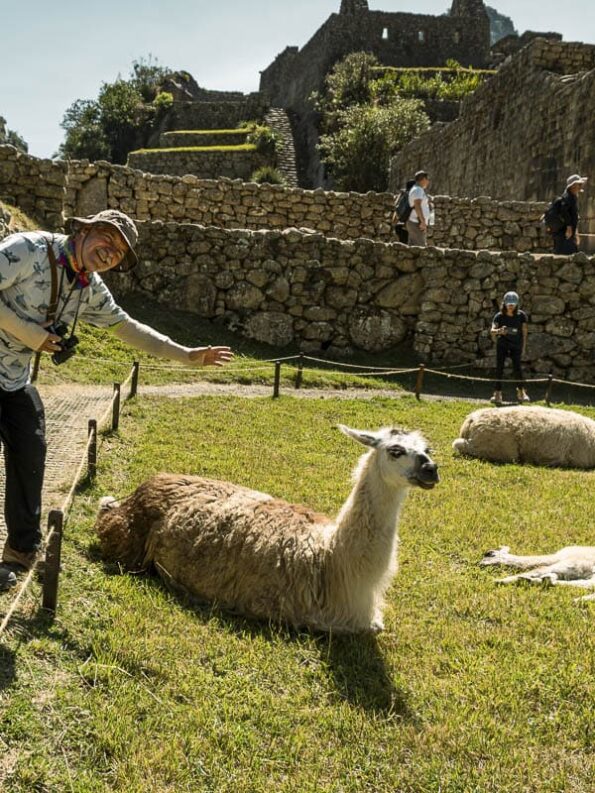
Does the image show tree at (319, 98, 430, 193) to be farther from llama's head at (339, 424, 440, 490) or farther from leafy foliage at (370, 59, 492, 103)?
llama's head at (339, 424, 440, 490)

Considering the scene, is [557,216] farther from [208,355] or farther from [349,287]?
[208,355]

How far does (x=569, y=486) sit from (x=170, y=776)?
18.2 feet

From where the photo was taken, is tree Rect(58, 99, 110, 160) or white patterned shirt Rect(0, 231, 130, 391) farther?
tree Rect(58, 99, 110, 160)

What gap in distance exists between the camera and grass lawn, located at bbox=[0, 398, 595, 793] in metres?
2.88

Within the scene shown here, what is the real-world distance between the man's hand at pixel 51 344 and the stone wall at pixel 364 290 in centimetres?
1002

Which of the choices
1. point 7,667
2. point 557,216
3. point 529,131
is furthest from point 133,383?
point 529,131

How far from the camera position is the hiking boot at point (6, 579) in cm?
383

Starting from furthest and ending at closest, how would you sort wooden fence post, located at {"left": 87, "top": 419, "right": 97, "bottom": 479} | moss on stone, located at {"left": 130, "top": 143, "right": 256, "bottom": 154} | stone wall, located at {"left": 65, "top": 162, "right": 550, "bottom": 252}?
moss on stone, located at {"left": 130, "top": 143, "right": 256, "bottom": 154}
stone wall, located at {"left": 65, "top": 162, "right": 550, "bottom": 252}
wooden fence post, located at {"left": 87, "top": 419, "right": 97, "bottom": 479}

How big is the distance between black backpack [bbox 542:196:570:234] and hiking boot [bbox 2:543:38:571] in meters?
12.3

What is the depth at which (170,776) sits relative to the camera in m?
2.80

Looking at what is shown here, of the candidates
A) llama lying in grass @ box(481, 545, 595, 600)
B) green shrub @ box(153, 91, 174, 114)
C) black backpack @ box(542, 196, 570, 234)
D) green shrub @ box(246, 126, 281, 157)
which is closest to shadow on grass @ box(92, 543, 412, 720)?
llama lying in grass @ box(481, 545, 595, 600)

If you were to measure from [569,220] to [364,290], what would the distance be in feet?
13.1

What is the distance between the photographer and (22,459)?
382 cm

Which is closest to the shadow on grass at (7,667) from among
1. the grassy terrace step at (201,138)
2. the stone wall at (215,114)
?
the grassy terrace step at (201,138)
